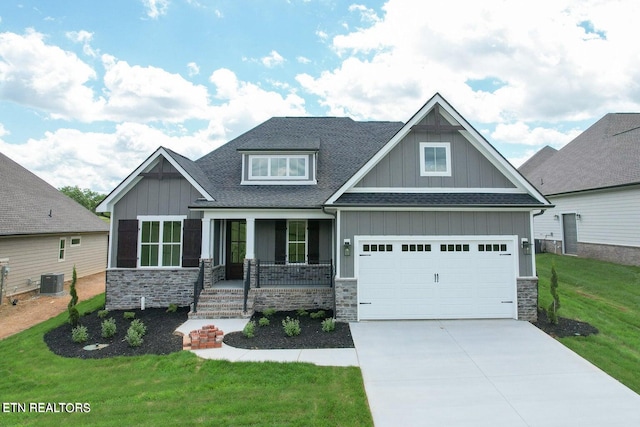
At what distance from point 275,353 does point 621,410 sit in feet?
19.6

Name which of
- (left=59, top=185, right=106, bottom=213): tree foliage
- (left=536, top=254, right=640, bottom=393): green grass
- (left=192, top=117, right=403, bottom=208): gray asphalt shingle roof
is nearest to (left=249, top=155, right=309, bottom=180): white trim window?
(left=192, top=117, right=403, bottom=208): gray asphalt shingle roof

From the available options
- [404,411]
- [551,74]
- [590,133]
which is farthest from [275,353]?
[590,133]

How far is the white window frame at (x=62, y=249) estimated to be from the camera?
1592 cm

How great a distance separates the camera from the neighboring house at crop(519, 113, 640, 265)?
14.8 meters

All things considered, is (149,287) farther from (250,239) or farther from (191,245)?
(250,239)

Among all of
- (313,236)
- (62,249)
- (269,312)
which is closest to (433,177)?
(313,236)

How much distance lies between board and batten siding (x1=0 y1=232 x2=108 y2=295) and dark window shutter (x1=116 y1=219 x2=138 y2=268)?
586cm

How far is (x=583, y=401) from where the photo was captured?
16.4 feet

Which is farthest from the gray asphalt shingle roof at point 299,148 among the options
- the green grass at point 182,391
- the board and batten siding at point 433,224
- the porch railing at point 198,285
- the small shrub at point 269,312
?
the green grass at point 182,391

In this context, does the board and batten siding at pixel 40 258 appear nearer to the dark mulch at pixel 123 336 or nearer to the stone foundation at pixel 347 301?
the dark mulch at pixel 123 336

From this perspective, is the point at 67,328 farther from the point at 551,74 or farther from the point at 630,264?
the point at 630,264

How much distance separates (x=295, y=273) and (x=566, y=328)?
8.22m

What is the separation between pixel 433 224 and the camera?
363 inches

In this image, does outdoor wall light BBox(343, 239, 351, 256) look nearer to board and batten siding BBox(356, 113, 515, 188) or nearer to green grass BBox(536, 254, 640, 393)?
board and batten siding BBox(356, 113, 515, 188)
